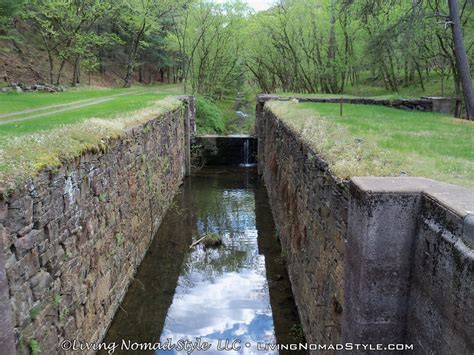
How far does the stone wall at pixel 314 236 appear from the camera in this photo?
4570 millimetres

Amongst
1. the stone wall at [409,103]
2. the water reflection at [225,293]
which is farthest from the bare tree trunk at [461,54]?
the water reflection at [225,293]

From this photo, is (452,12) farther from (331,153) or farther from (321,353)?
(321,353)

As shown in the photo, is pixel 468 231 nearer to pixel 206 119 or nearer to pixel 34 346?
pixel 34 346

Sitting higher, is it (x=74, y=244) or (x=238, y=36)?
(x=238, y=36)

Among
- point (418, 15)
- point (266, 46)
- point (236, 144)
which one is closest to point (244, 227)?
point (418, 15)

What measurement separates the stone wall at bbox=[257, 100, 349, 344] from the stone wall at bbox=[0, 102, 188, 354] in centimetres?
301

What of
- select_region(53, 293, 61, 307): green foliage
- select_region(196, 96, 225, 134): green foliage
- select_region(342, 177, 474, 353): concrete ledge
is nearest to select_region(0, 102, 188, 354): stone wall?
select_region(53, 293, 61, 307): green foliage

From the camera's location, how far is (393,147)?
626cm

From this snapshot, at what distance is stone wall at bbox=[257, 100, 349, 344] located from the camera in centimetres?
457

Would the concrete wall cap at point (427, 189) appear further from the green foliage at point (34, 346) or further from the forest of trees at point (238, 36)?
the forest of trees at point (238, 36)

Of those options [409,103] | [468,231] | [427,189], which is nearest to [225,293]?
[427,189]

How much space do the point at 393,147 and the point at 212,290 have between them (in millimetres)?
4422

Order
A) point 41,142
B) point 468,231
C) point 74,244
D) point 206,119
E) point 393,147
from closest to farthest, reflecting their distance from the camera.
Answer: point 468,231 < point 41,142 < point 74,244 < point 393,147 < point 206,119

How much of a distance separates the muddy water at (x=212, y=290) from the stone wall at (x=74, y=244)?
47 centimetres
